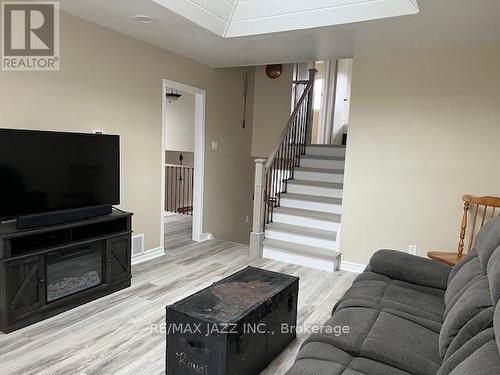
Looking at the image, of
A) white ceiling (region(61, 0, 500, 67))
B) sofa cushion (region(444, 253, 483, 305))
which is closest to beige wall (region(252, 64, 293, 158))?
white ceiling (region(61, 0, 500, 67))

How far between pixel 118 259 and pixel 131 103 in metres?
1.65

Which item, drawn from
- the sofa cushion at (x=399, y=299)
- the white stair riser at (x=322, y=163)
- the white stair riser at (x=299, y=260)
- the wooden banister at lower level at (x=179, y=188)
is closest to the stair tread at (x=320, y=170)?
the white stair riser at (x=322, y=163)

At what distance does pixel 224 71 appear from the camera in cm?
529

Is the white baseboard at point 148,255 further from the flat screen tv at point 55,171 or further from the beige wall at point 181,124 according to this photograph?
the beige wall at point 181,124

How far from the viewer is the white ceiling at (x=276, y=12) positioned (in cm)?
281

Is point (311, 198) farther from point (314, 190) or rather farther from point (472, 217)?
point (472, 217)

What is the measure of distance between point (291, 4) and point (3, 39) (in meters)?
2.34

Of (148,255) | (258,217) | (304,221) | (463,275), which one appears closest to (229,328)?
(463,275)

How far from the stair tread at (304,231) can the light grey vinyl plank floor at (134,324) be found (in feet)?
1.51

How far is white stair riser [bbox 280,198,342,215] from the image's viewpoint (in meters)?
4.76

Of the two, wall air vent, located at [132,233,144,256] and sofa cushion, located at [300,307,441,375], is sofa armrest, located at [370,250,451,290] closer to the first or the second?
sofa cushion, located at [300,307,441,375]

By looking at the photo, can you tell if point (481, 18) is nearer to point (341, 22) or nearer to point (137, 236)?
point (341, 22)

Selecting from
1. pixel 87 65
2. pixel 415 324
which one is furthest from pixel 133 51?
pixel 415 324

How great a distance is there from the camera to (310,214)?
15.5 feet
